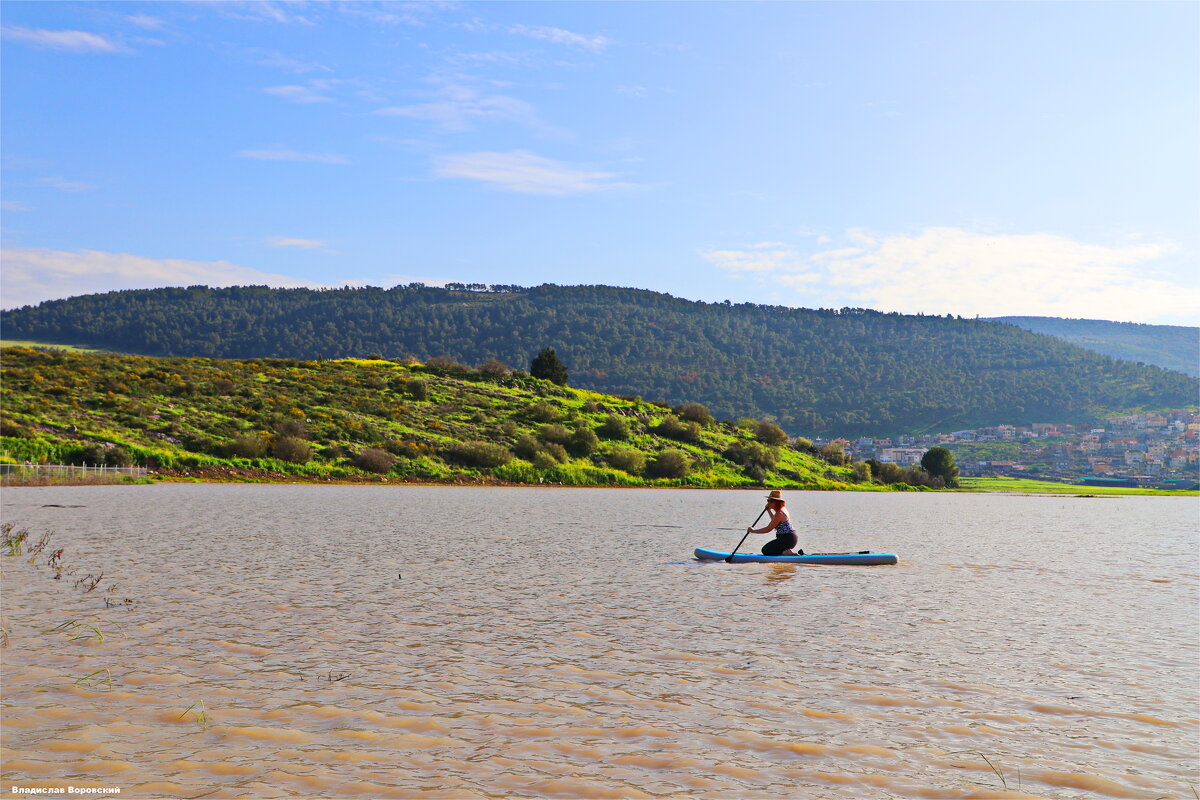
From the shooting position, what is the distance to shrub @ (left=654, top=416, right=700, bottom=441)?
8738cm

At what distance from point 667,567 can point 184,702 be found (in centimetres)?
1367

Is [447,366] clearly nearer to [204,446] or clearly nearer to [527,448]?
[527,448]

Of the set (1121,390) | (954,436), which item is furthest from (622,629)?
(1121,390)

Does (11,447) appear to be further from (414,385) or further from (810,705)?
(810,705)

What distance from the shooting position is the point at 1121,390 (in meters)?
198

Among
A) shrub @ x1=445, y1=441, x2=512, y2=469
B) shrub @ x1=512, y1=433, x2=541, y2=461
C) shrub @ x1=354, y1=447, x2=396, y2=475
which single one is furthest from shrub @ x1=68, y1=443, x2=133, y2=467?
shrub @ x1=512, y1=433, x2=541, y2=461

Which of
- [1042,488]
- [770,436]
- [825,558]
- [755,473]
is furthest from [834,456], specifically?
[825,558]

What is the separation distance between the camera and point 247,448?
60.4 metres

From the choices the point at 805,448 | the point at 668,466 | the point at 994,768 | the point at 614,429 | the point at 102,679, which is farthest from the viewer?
the point at 805,448

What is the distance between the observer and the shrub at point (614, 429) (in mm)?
82000

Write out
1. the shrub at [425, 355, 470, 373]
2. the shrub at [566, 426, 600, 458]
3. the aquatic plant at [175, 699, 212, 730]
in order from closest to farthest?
the aquatic plant at [175, 699, 212, 730] → the shrub at [566, 426, 600, 458] → the shrub at [425, 355, 470, 373]

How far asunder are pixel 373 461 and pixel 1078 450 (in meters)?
124

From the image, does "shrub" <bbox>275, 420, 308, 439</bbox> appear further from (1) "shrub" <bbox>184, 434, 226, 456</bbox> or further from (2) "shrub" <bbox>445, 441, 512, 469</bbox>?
(2) "shrub" <bbox>445, 441, 512, 469</bbox>

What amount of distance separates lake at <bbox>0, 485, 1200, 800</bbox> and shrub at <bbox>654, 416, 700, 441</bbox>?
64482mm
